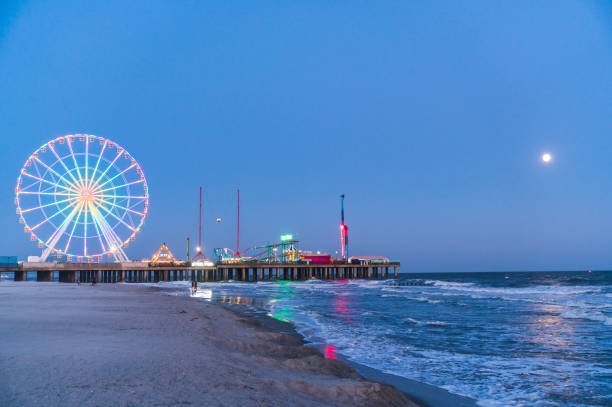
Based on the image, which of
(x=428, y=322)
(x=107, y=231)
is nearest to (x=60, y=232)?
(x=107, y=231)

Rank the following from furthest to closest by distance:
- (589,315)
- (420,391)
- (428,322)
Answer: (589,315), (428,322), (420,391)

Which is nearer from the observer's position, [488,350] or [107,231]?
[488,350]

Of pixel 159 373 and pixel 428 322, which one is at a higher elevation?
pixel 159 373

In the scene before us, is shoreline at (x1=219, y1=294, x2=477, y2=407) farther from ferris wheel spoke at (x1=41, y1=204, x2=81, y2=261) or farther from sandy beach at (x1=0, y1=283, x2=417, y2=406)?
ferris wheel spoke at (x1=41, y1=204, x2=81, y2=261)

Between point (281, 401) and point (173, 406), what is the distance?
123 cm

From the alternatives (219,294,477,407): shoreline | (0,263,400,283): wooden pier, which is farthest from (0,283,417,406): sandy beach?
(0,263,400,283): wooden pier

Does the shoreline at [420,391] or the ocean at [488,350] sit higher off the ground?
the shoreline at [420,391]

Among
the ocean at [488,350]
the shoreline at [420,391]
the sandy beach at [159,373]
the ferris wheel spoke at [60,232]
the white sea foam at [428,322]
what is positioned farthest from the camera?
the ferris wheel spoke at [60,232]

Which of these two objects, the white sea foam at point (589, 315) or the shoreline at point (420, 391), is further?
the white sea foam at point (589, 315)

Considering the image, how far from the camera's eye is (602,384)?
802 centimetres

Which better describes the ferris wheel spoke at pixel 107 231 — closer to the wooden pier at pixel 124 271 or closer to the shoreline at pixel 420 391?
the wooden pier at pixel 124 271

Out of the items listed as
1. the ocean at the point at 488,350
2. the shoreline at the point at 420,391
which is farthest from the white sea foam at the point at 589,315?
the shoreline at the point at 420,391

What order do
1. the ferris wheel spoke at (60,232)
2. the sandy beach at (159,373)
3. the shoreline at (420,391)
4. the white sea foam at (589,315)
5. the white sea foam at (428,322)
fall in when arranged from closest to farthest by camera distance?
the sandy beach at (159,373)
the shoreline at (420,391)
the white sea foam at (428,322)
the white sea foam at (589,315)
the ferris wheel spoke at (60,232)

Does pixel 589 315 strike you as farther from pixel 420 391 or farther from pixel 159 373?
pixel 159 373
